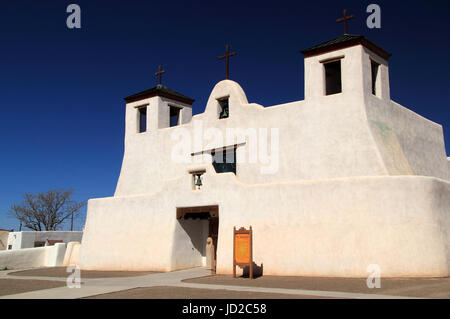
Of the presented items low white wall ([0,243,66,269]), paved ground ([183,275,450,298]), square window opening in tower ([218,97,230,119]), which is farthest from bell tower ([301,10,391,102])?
low white wall ([0,243,66,269])

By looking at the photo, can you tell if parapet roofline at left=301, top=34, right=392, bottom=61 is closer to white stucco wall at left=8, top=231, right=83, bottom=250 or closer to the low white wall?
the low white wall

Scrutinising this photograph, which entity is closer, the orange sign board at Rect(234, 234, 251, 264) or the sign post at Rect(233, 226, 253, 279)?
the sign post at Rect(233, 226, 253, 279)

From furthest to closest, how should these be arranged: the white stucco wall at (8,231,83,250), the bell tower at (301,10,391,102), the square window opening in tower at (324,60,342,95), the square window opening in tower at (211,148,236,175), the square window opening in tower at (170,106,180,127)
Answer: the white stucco wall at (8,231,83,250), the square window opening in tower at (170,106,180,127), the square window opening in tower at (324,60,342,95), the square window opening in tower at (211,148,236,175), the bell tower at (301,10,391,102)

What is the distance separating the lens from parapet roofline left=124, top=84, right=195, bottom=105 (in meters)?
25.6

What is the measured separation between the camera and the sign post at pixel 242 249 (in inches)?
624

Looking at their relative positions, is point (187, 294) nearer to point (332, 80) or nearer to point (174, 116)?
point (332, 80)

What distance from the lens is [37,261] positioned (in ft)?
91.6

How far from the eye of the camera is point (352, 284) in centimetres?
1323

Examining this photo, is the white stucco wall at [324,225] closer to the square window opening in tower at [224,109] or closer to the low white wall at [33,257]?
the square window opening in tower at [224,109]

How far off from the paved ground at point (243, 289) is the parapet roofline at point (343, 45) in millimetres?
9734

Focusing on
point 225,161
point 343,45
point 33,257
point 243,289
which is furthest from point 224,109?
point 33,257

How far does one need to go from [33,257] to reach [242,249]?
1732cm
